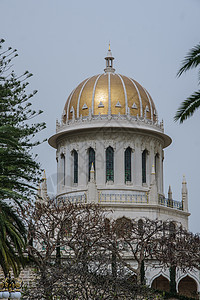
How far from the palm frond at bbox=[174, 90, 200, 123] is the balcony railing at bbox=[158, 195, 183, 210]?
83.3 ft

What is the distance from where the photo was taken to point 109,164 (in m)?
44.8

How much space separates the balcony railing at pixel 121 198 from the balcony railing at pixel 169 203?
4.60 ft

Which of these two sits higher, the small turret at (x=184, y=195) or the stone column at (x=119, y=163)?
the stone column at (x=119, y=163)

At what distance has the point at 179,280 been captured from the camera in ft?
129

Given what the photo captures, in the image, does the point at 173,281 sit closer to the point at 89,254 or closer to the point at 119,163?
the point at 89,254

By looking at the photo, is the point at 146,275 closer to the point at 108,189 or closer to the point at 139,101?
the point at 108,189

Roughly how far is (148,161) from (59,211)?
13.1 metres

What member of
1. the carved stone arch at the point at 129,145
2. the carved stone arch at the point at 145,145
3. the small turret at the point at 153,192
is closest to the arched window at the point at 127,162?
the carved stone arch at the point at 129,145

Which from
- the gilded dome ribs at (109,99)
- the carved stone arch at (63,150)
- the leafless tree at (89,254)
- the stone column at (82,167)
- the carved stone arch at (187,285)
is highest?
Result: the gilded dome ribs at (109,99)

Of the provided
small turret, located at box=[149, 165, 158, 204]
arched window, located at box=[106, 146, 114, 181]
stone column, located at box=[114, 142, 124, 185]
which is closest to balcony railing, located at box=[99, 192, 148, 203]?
small turret, located at box=[149, 165, 158, 204]

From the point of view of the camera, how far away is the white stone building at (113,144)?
44094 millimetres

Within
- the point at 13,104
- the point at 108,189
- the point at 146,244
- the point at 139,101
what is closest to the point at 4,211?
the point at 13,104

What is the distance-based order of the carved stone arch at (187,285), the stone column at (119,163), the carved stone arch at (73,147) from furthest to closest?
the carved stone arch at (73,147) → the stone column at (119,163) → the carved stone arch at (187,285)

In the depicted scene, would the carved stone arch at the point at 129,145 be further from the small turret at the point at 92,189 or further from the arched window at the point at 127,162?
the small turret at the point at 92,189
